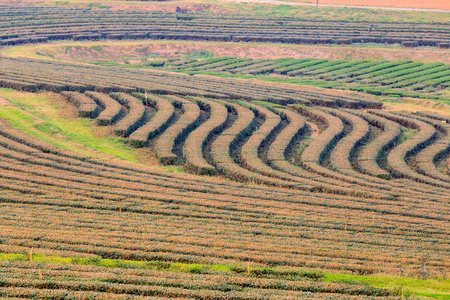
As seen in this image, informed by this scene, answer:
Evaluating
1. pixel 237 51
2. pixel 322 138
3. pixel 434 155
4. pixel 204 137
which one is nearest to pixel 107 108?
pixel 204 137

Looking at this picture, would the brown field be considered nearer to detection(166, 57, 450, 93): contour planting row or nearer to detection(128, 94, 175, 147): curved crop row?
detection(166, 57, 450, 93): contour planting row

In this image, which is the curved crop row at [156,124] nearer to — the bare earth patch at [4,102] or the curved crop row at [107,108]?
the curved crop row at [107,108]

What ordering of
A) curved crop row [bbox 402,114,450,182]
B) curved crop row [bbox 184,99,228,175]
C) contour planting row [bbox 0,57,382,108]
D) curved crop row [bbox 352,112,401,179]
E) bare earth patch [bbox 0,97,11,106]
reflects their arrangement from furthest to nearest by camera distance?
contour planting row [bbox 0,57,382,108] → bare earth patch [bbox 0,97,11,106] → curved crop row [bbox 402,114,450,182] → curved crop row [bbox 352,112,401,179] → curved crop row [bbox 184,99,228,175]

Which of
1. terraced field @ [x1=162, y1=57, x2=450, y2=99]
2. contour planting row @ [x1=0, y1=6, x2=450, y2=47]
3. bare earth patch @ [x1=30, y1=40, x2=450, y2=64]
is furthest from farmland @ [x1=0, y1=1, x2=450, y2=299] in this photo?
contour planting row @ [x1=0, y1=6, x2=450, y2=47]

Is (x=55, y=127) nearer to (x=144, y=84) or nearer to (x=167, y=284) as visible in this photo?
(x=144, y=84)

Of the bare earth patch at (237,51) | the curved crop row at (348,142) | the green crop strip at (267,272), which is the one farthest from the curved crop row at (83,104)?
the bare earth patch at (237,51)
